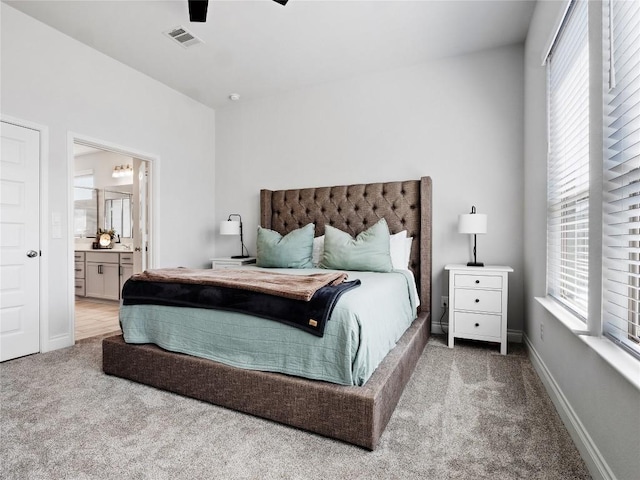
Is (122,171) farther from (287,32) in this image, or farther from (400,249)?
Result: (400,249)

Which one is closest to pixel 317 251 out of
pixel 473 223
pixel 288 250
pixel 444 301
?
pixel 288 250

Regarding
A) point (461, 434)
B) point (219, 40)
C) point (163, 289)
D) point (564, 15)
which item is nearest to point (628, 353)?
point (461, 434)

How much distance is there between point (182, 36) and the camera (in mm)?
3148

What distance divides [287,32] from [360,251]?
2.11 meters

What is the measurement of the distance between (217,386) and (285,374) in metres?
0.47

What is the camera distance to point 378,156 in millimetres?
3787

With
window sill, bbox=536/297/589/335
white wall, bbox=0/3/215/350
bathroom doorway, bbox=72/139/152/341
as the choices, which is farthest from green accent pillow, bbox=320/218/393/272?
bathroom doorway, bbox=72/139/152/341

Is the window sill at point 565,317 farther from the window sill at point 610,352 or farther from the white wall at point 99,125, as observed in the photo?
the white wall at point 99,125

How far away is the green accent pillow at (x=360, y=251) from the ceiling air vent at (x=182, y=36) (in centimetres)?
224

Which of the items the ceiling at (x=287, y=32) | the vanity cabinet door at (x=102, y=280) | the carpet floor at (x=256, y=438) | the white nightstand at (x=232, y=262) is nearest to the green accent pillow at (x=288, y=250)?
the white nightstand at (x=232, y=262)

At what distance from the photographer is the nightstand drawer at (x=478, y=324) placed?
2.90 m

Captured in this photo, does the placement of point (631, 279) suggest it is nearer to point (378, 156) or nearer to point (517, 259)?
point (517, 259)

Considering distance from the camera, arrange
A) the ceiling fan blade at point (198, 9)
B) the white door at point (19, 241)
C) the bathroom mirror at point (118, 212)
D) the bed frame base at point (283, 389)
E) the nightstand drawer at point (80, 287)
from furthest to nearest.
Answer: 1. the bathroom mirror at point (118, 212)
2. the nightstand drawer at point (80, 287)
3. the white door at point (19, 241)
4. the ceiling fan blade at point (198, 9)
5. the bed frame base at point (283, 389)

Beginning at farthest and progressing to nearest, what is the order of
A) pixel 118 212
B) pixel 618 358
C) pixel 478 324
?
1. pixel 118 212
2. pixel 478 324
3. pixel 618 358
